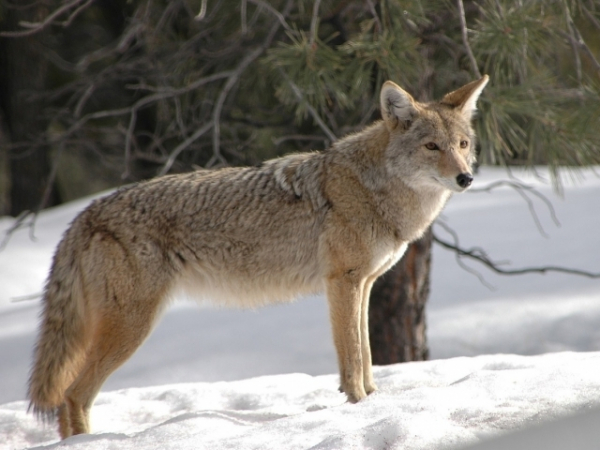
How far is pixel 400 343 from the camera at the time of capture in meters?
5.89

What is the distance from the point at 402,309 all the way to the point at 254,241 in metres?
2.10

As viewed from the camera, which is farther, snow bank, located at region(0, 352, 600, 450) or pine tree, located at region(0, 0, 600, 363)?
pine tree, located at region(0, 0, 600, 363)

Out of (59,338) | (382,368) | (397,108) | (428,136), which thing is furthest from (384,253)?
(59,338)

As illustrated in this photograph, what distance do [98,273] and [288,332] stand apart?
3178 mm

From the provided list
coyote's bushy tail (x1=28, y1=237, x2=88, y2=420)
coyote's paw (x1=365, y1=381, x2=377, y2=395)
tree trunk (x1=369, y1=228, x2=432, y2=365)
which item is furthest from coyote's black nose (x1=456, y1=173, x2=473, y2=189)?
coyote's bushy tail (x1=28, y1=237, x2=88, y2=420)

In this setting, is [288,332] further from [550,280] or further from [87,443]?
[87,443]

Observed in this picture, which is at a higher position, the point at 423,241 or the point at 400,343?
the point at 423,241

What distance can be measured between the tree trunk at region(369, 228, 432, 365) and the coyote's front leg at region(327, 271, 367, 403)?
1.81m

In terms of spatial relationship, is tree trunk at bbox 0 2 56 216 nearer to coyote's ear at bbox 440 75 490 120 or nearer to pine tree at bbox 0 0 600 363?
pine tree at bbox 0 0 600 363

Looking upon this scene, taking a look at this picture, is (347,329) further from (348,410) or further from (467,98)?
(467,98)

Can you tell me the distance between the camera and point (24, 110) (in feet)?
33.6

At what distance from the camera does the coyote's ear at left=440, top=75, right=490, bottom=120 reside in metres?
4.19

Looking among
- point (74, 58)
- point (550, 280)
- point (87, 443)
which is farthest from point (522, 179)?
point (87, 443)

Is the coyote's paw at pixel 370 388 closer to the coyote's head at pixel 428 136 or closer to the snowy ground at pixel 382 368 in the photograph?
the snowy ground at pixel 382 368
